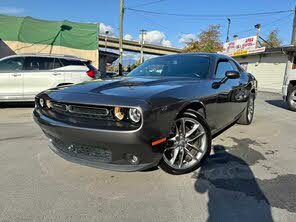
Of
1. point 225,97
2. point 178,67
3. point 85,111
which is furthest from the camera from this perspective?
point 178,67

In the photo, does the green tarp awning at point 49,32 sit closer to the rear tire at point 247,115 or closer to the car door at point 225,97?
the rear tire at point 247,115

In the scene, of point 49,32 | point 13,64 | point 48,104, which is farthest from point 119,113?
point 49,32

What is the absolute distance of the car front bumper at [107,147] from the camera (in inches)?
83.7

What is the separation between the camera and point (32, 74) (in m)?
6.77

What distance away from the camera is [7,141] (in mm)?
3945

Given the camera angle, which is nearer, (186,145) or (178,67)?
(186,145)

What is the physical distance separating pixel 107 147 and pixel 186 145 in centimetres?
104

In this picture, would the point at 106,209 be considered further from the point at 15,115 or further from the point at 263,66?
the point at 263,66

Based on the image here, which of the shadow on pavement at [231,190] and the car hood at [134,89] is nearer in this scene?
the shadow on pavement at [231,190]

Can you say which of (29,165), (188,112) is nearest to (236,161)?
(188,112)

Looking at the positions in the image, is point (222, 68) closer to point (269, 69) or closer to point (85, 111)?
point (85, 111)

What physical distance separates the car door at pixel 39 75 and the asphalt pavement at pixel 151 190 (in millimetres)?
3532

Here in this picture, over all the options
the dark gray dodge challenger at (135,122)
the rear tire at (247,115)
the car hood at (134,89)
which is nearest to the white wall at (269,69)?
the rear tire at (247,115)

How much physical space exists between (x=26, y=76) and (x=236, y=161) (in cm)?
608
